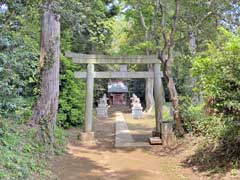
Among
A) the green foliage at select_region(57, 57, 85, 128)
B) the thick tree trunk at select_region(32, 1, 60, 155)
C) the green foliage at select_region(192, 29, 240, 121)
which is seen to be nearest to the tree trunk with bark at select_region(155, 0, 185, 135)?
the green foliage at select_region(192, 29, 240, 121)

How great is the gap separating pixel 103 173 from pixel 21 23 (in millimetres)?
3425

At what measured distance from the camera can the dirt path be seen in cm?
661

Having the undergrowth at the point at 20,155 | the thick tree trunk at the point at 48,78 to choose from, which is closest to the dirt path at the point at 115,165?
the undergrowth at the point at 20,155

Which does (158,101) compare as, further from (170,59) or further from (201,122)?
(201,122)

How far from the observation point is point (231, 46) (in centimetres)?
602

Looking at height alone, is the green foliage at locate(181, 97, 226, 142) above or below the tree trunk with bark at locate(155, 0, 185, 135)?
below

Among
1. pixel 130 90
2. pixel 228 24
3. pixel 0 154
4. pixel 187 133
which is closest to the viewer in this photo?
pixel 0 154

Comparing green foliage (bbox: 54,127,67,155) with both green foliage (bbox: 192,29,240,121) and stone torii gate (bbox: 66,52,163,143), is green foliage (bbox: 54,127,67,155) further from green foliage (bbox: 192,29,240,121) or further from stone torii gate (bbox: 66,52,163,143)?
green foliage (bbox: 192,29,240,121)

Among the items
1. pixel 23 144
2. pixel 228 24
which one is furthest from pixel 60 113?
pixel 228 24

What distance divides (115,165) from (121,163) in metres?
0.22

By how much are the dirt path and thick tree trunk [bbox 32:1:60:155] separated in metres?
0.92

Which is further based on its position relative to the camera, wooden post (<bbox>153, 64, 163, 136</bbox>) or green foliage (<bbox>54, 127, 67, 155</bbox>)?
wooden post (<bbox>153, 64, 163, 136</bbox>)

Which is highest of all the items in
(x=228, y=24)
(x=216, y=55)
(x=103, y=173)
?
(x=228, y=24)

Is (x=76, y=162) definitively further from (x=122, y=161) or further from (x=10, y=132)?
(x=10, y=132)
